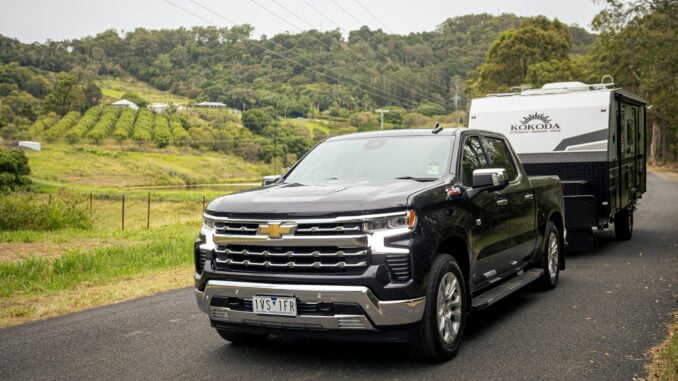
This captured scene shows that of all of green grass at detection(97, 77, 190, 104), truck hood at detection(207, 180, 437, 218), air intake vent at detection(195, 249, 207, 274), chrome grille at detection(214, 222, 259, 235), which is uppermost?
green grass at detection(97, 77, 190, 104)

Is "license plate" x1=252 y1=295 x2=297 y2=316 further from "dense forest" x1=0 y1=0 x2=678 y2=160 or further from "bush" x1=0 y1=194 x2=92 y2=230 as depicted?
"dense forest" x1=0 y1=0 x2=678 y2=160

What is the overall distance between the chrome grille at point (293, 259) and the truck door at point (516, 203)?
265cm

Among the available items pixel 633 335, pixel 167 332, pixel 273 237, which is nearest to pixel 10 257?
pixel 167 332

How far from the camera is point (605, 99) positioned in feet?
41.1

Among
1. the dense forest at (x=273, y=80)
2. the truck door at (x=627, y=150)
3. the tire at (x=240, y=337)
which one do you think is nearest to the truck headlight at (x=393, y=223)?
the tire at (x=240, y=337)

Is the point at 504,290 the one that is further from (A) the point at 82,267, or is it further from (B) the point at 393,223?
(A) the point at 82,267

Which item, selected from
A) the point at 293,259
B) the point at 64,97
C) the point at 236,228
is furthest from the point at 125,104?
the point at 293,259

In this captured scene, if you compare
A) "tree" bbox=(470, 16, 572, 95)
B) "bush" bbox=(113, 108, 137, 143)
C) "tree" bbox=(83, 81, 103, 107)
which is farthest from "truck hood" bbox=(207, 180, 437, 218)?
"tree" bbox=(83, 81, 103, 107)

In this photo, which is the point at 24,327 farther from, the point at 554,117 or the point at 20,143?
the point at 20,143

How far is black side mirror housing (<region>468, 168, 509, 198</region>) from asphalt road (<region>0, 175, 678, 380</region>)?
137cm

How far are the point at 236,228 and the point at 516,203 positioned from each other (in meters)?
3.46

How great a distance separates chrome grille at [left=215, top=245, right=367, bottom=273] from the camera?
5.07m

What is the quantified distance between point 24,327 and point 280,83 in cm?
12543

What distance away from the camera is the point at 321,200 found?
5309mm
